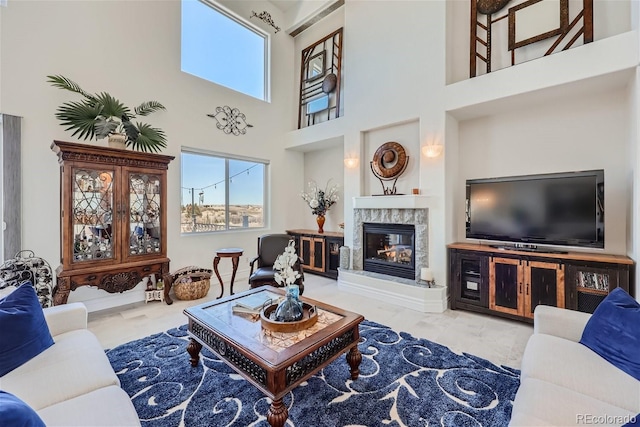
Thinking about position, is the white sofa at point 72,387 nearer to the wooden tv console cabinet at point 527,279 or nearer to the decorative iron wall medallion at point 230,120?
the wooden tv console cabinet at point 527,279

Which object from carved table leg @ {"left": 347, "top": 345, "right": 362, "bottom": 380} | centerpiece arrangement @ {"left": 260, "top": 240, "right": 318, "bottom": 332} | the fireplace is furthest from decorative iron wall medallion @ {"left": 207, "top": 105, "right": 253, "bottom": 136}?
carved table leg @ {"left": 347, "top": 345, "right": 362, "bottom": 380}

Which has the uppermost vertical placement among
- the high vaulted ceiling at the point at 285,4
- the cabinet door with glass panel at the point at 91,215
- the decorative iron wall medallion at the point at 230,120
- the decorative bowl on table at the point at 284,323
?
the high vaulted ceiling at the point at 285,4

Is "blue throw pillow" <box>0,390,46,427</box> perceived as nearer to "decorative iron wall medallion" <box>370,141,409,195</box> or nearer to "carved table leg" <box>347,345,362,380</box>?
"carved table leg" <box>347,345,362,380</box>

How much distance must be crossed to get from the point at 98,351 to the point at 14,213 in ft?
8.40

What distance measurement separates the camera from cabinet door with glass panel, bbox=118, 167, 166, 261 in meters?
3.40

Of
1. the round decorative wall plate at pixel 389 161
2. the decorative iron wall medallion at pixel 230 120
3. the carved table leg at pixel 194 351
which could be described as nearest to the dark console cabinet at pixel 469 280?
the round decorative wall plate at pixel 389 161

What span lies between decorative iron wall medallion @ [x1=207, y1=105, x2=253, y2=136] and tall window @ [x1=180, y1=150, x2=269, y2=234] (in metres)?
0.50

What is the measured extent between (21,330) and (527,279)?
170 inches

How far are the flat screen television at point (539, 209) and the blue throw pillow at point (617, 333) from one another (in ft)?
4.99

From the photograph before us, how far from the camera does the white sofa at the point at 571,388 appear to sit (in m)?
1.16

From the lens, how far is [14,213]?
10.0 feet

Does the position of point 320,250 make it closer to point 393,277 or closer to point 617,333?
point 393,277

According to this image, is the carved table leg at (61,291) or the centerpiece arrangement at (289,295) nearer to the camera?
the centerpiece arrangement at (289,295)

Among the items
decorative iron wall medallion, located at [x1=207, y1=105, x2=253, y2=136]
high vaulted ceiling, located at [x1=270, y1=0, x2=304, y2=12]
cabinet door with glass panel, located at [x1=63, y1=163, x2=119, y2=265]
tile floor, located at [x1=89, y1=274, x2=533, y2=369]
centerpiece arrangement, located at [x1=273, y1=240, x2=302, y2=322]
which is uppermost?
high vaulted ceiling, located at [x1=270, y1=0, x2=304, y2=12]
